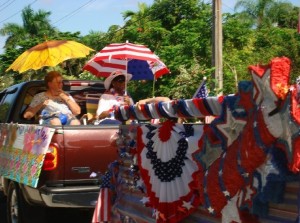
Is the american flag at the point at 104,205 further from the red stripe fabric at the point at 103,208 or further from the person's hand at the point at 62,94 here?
the person's hand at the point at 62,94

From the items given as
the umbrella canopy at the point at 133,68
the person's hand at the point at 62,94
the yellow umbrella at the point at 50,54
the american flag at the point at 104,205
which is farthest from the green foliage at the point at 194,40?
the american flag at the point at 104,205

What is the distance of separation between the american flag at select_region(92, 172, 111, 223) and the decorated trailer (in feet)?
0.86

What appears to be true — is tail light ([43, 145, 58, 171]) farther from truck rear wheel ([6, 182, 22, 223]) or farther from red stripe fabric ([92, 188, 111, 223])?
red stripe fabric ([92, 188, 111, 223])

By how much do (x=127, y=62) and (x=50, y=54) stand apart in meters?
1.08

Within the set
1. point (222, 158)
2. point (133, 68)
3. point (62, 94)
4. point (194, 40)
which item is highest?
point (194, 40)

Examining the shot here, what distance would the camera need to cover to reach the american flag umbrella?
7.44 meters

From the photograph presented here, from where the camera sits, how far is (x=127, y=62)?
25.3 feet

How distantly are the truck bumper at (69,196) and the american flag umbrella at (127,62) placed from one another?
2328mm

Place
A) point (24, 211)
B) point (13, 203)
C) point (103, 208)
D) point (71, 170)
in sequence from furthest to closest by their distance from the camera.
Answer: point (13, 203)
point (24, 211)
point (71, 170)
point (103, 208)

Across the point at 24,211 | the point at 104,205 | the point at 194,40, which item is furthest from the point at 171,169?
the point at 194,40

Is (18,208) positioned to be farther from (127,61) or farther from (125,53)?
(127,61)

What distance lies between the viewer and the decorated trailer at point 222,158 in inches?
86.0

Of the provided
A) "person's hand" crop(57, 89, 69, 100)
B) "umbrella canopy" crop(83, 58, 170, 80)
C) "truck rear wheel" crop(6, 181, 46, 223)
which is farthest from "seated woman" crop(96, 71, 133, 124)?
"truck rear wheel" crop(6, 181, 46, 223)

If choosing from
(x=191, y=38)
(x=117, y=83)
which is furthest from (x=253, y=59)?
(x=117, y=83)
